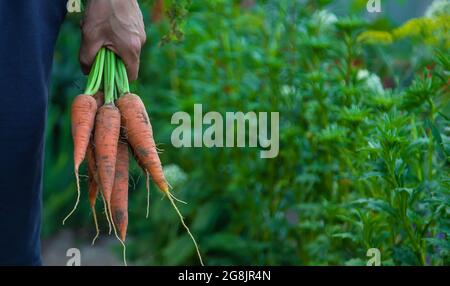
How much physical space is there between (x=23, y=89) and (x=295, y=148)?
50.0 inches

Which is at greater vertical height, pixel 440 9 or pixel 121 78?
pixel 440 9

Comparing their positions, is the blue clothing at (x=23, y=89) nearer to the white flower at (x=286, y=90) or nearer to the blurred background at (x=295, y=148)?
the blurred background at (x=295, y=148)

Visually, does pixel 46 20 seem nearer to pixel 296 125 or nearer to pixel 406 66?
pixel 296 125

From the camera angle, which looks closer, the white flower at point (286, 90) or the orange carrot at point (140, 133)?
the orange carrot at point (140, 133)

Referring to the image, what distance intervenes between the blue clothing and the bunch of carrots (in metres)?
0.10

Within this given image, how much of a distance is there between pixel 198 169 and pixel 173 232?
284mm

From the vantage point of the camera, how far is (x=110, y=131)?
2018 millimetres

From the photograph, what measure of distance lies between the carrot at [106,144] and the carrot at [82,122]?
0.02 metres

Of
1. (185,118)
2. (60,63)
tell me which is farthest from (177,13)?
(60,63)

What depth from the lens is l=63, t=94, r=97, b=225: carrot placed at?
200cm

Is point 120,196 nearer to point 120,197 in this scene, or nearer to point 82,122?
point 120,197

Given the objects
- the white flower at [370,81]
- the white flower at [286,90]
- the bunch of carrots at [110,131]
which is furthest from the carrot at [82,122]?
the white flower at [286,90]

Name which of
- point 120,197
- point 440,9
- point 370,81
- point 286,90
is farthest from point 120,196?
point 440,9

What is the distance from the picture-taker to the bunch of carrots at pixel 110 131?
2.00m
